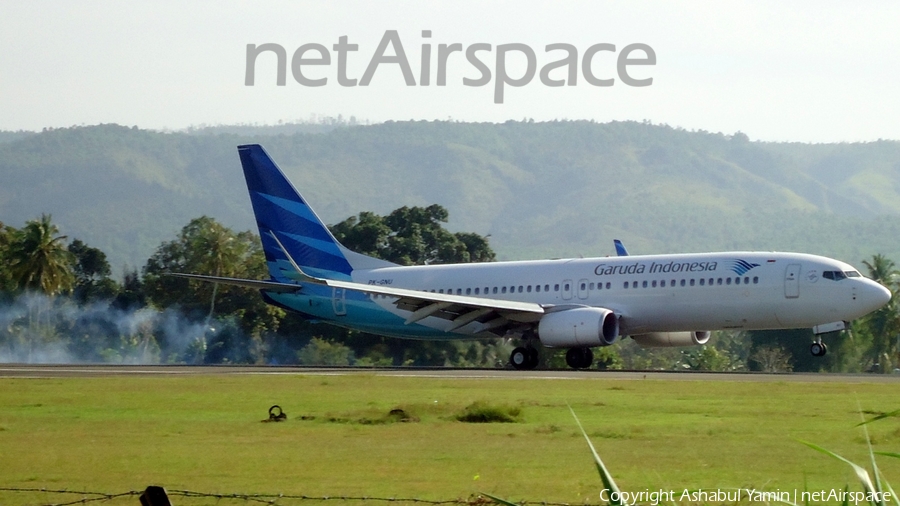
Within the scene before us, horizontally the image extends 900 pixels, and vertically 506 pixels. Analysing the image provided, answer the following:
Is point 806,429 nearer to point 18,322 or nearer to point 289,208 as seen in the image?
point 289,208

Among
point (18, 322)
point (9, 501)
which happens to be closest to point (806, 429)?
point (9, 501)

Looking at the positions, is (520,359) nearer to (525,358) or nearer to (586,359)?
(525,358)

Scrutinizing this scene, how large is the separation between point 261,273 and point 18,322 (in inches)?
631

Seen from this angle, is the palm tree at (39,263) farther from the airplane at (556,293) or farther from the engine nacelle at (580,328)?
the engine nacelle at (580,328)

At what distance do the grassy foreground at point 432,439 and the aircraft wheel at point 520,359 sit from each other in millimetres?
11319

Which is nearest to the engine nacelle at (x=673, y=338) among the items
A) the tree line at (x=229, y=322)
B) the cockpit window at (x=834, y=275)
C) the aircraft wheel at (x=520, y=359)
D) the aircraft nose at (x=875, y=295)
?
the aircraft wheel at (x=520, y=359)

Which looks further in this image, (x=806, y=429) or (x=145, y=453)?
(x=806, y=429)

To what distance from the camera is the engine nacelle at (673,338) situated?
134ft

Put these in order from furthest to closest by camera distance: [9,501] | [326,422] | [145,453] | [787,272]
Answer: [787,272] < [326,422] < [145,453] < [9,501]

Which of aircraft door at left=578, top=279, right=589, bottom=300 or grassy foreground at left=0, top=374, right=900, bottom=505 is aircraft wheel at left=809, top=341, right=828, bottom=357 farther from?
aircraft door at left=578, top=279, right=589, bottom=300

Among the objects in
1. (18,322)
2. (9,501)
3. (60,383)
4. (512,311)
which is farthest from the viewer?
(18,322)

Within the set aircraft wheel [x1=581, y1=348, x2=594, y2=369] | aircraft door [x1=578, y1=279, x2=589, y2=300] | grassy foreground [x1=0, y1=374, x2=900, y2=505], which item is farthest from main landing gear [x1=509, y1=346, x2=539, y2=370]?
grassy foreground [x1=0, y1=374, x2=900, y2=505]

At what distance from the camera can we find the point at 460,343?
181 ft

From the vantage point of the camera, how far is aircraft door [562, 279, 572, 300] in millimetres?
39750
